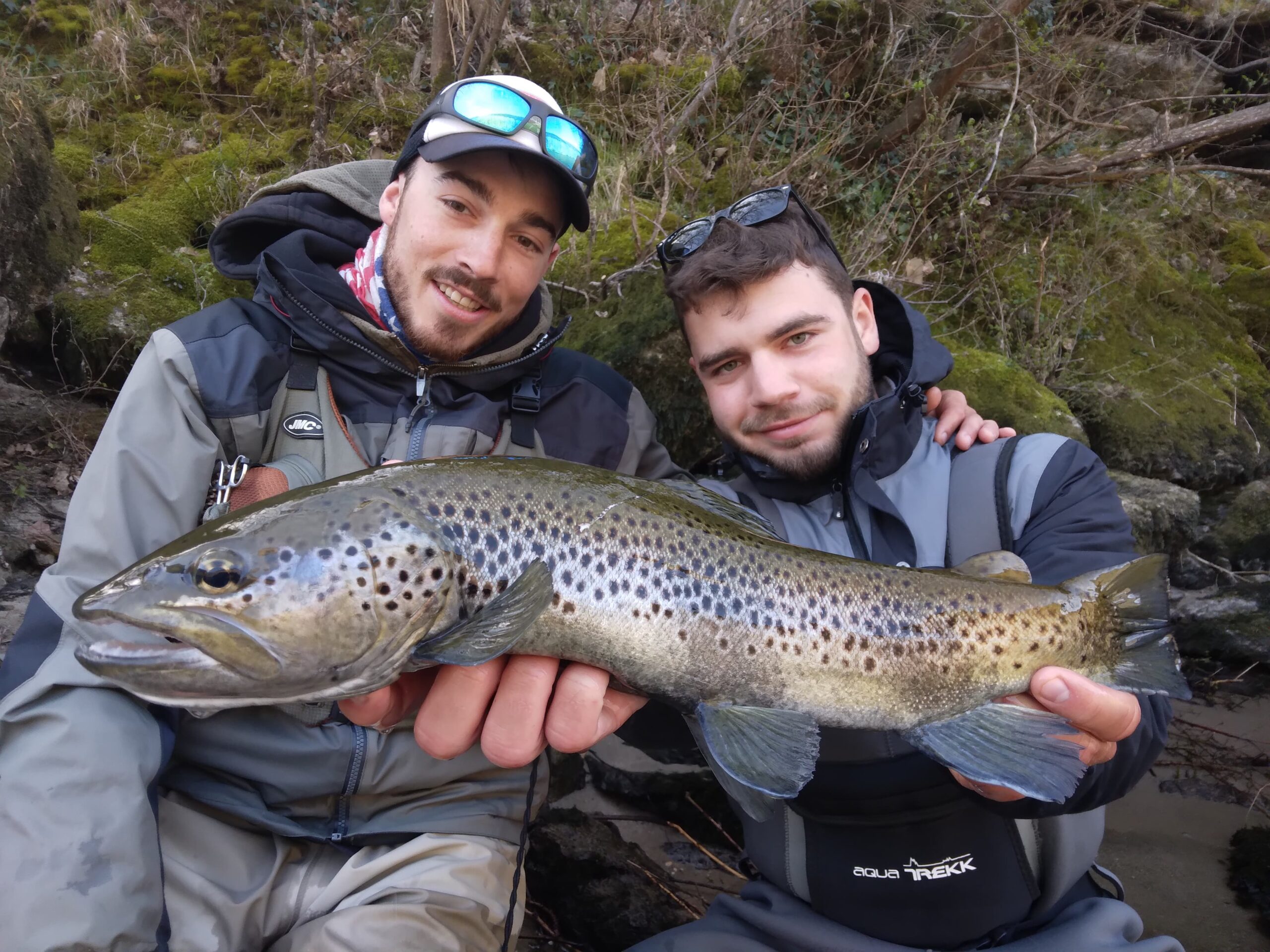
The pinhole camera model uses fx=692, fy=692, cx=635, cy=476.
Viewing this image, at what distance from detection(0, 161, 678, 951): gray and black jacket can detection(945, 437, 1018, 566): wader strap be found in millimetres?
1192

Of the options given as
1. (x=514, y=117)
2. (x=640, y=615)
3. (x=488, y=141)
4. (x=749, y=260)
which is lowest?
(x=640, y=615)

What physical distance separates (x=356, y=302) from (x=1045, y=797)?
2.78 m

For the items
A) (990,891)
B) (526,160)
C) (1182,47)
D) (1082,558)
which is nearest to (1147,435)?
(1082,558)

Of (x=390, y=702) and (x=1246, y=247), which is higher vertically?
(x=1246, y=247)

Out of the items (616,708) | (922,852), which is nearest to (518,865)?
(616,708)

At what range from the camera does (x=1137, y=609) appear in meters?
2.06

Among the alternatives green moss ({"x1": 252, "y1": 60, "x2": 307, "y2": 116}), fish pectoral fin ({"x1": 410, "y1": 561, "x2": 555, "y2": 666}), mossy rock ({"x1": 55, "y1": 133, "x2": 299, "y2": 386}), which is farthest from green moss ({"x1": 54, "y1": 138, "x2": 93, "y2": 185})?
fish pectoral fin ({"x1": 410, "y1": 561, "x2": 555, "y2": 666})

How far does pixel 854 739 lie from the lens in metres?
2.22

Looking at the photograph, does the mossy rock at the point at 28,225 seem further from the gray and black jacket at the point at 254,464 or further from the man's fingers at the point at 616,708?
the man's fingers at the point at 616,708

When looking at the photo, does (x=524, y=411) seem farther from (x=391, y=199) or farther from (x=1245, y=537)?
(x=1245, y=537)

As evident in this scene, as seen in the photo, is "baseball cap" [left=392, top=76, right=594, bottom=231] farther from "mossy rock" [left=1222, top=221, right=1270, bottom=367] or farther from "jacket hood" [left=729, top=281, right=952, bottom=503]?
"mossy rock" [left=1222, top=221, right=1270, bottom=367]

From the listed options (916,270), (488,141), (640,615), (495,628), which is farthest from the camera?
(916,270)

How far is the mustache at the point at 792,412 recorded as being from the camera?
8.47 feet

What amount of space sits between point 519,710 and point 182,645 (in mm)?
825
